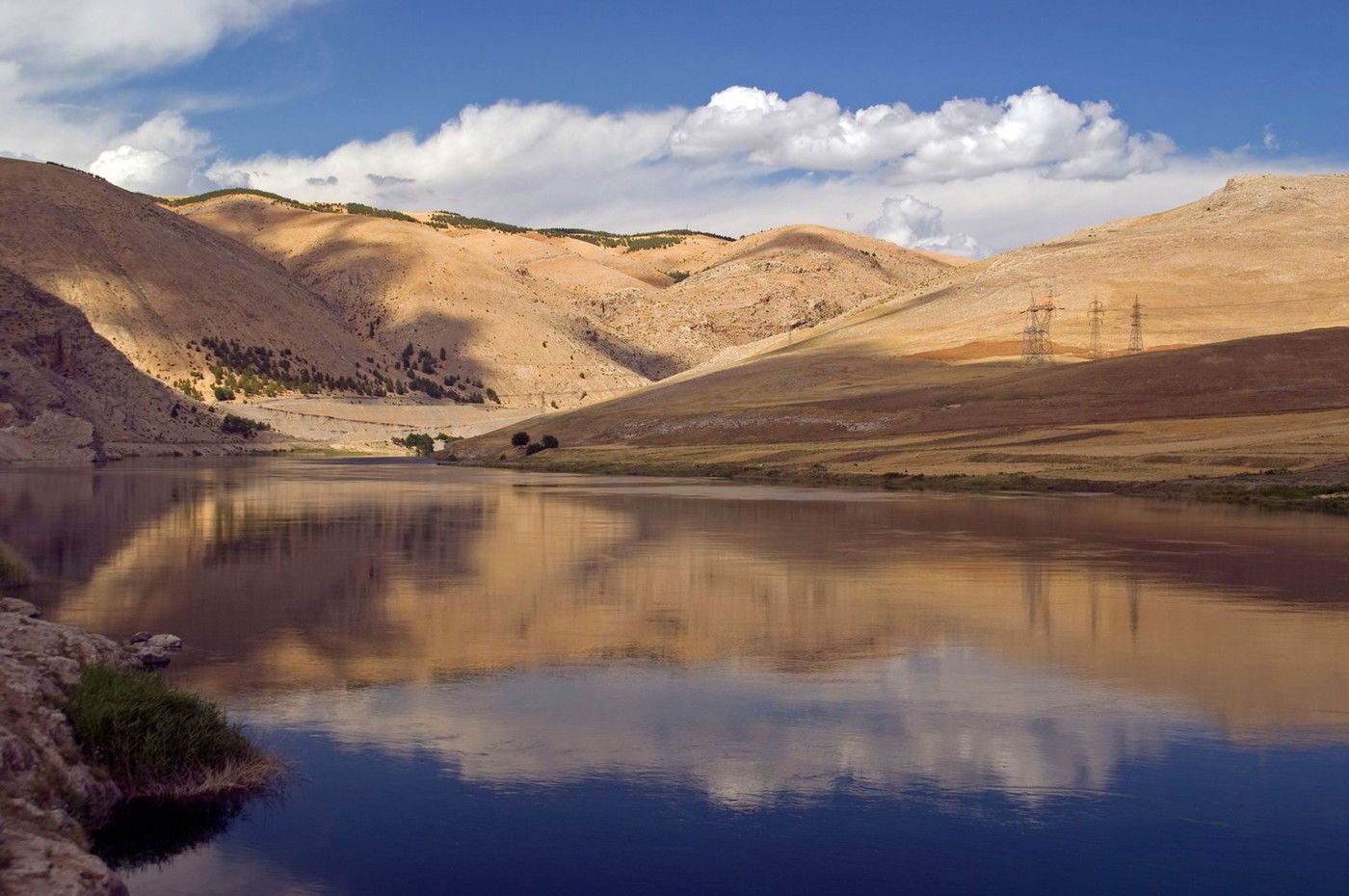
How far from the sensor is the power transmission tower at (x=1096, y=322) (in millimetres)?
101125

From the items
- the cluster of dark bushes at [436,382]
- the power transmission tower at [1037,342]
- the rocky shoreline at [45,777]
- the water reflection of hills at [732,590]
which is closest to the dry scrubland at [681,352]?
the cluster of dark bushes at [436,382]

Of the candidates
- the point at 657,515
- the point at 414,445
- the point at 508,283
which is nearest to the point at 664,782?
the point at 657,515

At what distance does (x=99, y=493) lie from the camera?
52.7 metres

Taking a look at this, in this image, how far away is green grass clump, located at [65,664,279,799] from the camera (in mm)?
11875

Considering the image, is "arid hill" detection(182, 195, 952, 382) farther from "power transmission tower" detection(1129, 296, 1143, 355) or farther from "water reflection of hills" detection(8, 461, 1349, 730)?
"water reflection of hills" detection(8, 461, 1349, 730)

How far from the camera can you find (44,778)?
420 inches

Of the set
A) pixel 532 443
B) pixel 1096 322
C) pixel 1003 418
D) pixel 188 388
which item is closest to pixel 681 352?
pixel 188 388

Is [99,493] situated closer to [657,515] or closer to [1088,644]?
[657,515]

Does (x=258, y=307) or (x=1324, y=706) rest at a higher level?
(x=258, y=307)

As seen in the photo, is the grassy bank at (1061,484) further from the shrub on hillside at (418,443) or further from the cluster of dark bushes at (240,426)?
the cluster of dark bushes at (240,426)

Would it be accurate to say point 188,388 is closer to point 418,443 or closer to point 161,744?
point 418,443

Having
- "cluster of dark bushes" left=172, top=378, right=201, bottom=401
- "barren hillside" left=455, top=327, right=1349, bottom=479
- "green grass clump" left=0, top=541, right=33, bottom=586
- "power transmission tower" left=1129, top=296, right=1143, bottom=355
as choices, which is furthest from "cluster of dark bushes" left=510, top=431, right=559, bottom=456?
"green grass clump" left=0, top=541, right=33, bottom=586

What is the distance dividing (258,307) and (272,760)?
133019 millimetres

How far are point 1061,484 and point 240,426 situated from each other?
73206 mm
